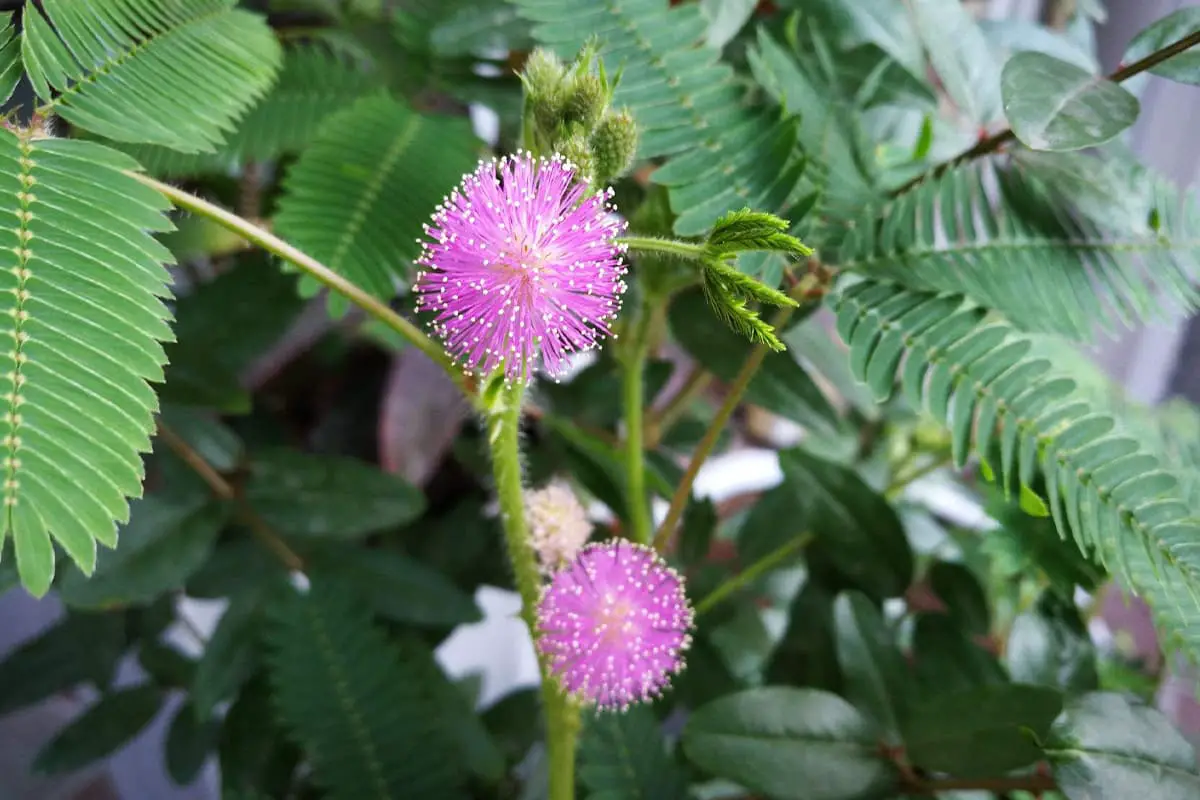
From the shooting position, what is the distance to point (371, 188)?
0.50 meters

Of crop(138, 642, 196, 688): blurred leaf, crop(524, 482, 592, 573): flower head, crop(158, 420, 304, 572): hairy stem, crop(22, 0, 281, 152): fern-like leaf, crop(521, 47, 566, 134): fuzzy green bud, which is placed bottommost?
crop(138, 642, 196, 688): blurred leaf

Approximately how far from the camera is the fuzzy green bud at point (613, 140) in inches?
13.1

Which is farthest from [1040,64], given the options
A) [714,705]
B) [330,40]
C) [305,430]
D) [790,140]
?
[305,430]

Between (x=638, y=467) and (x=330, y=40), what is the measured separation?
428mm

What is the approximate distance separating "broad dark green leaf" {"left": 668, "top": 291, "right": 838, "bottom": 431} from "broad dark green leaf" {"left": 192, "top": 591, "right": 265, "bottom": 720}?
374mm

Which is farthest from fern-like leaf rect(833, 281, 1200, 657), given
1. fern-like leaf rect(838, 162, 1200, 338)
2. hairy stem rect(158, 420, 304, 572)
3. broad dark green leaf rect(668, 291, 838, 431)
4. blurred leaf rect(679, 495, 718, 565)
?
hairy stem rect(158, 420, 304, 572)

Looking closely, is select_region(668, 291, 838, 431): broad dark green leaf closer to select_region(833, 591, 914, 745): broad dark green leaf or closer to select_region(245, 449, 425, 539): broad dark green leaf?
select_region(833, 591, 914, 745): broad dark green leaf

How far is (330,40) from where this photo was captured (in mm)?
669

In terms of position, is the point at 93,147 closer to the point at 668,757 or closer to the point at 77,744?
the point at 668,757

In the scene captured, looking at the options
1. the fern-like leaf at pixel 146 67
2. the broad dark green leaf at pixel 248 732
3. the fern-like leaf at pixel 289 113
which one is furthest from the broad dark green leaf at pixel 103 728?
the fern-like leaf at pixel 146 67

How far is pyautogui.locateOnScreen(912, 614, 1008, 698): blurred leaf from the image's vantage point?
54 cm

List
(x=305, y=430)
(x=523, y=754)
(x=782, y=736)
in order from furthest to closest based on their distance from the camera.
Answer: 1. (x=305, y=430)
2. (x=523, y=754)
3. (x=782, y=736)

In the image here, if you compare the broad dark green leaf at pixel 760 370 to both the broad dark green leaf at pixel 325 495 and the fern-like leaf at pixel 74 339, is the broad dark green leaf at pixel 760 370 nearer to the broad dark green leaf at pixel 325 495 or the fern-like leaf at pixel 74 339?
the broad dark green leaf at pixel 325 495

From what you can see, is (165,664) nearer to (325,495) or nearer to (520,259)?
(325,495)
